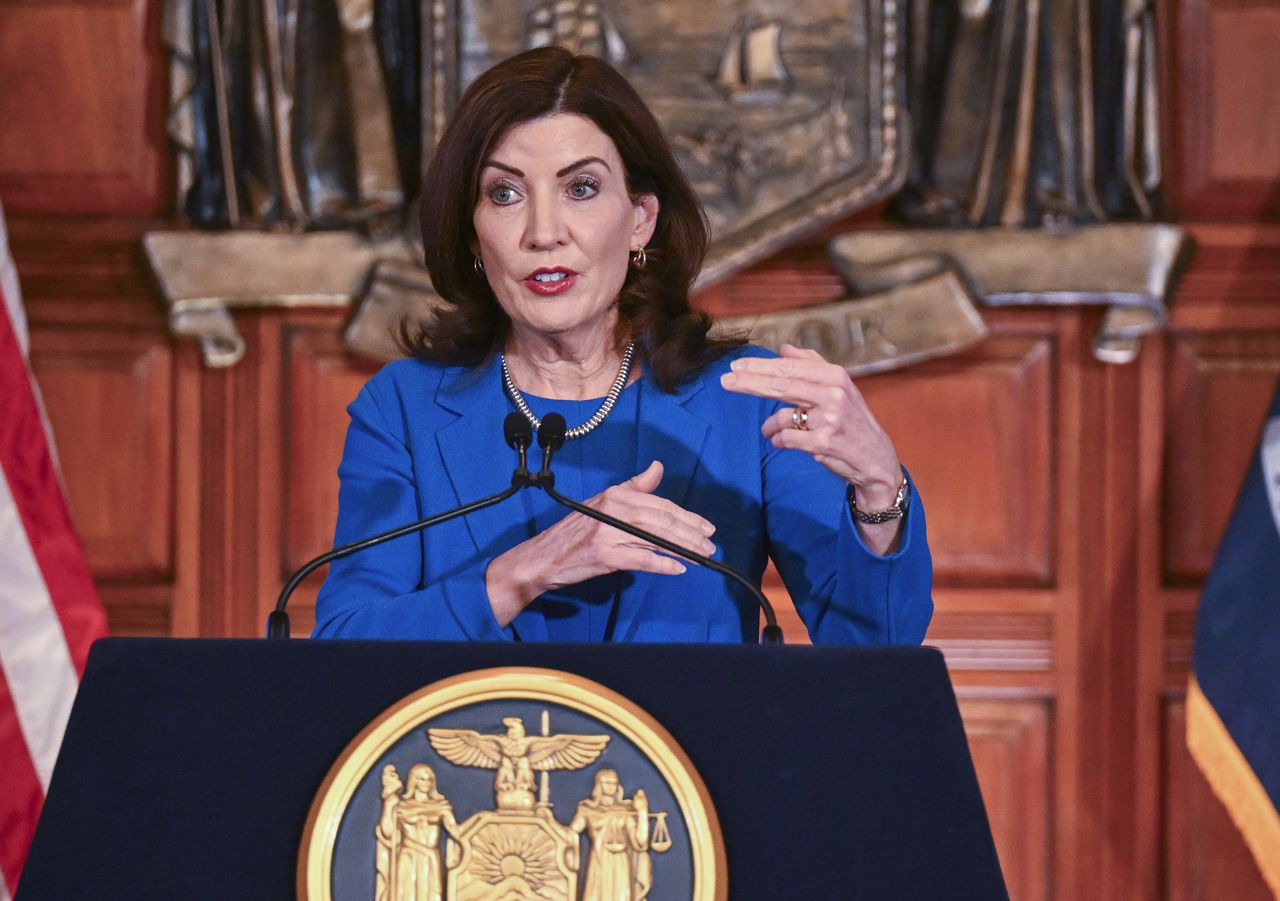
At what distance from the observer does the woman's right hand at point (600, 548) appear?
1.22 m

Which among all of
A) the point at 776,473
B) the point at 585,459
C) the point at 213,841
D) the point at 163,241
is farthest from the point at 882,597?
the point at 163,241

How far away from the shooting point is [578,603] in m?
1.47

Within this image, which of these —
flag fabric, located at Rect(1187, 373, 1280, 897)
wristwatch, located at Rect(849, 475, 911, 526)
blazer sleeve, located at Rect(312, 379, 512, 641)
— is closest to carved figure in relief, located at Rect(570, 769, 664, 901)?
blazer sleeve, located at Rect(312, 379, 512, 641)

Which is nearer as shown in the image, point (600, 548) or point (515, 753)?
point (515, 753)

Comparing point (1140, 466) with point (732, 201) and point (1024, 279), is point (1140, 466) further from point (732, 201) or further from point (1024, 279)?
point (732, 201)

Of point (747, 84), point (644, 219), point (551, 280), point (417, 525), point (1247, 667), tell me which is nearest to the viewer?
point (417, 525)

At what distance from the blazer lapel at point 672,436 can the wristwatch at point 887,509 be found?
276 mm

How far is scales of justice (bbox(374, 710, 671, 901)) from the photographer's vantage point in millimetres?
870

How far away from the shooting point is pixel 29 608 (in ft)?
8.03

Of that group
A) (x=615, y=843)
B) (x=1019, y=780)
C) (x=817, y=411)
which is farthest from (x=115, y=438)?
(x=615, y=843)

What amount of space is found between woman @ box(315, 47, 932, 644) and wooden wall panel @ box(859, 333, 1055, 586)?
4.86 ft

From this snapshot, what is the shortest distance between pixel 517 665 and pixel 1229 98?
2.73m

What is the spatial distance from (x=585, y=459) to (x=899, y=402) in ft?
5.50

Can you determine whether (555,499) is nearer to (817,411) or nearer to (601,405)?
(817,411)
